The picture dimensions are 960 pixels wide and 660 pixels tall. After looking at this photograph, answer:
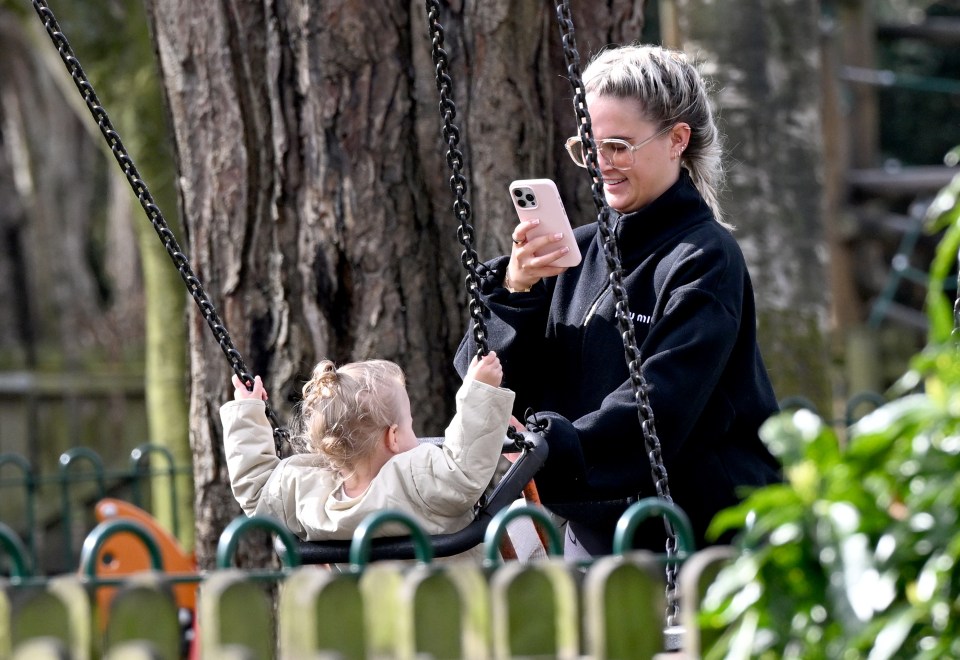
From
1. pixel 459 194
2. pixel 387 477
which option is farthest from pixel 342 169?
pixel 387 477

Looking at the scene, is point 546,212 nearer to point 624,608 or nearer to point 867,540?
point 624,608

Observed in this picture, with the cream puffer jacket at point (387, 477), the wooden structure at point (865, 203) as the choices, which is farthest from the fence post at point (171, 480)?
the wooden structure at point (865, 203)

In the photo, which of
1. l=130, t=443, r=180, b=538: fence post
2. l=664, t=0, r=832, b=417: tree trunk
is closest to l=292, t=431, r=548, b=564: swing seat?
l=130, t=443, r=180, b=538: fence post

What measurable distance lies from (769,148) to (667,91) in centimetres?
311

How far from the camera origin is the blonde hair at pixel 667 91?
3.16 m

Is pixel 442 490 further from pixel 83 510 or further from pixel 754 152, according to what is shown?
pixel 83 510

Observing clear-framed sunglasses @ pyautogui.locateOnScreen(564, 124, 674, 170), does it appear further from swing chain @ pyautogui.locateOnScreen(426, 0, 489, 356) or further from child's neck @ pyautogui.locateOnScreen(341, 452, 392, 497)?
child's neck @ pyautogui.locateOnScreen(341, 452, 392, 497)

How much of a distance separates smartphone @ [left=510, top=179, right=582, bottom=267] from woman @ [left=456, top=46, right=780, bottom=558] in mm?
28

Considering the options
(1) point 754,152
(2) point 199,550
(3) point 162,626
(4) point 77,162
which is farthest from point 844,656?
(4) point 77,162

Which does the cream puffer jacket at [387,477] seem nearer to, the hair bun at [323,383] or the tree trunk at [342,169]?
the hair bun at [323,383]

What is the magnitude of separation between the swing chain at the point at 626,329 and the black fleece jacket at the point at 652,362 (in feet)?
0.40

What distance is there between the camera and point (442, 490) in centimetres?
294

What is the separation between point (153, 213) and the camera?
337 centimetres

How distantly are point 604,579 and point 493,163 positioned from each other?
2233mm
